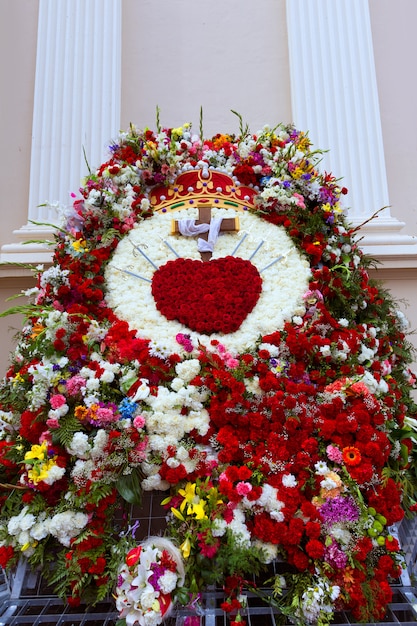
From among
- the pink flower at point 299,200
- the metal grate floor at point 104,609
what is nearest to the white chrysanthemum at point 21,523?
the metal grate floor at point 104,609

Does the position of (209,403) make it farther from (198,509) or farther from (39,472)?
(39,472)

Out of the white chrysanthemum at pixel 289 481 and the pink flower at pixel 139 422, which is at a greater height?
the pink flower at pixel 139 422

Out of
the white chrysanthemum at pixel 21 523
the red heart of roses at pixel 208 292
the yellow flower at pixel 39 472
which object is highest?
the red heart of roses at pixel 208 292

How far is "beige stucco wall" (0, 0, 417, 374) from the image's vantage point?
3.64 meters

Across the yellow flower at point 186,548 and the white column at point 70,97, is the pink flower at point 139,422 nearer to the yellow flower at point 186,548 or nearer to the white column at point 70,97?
the yellow flower at point 186,548

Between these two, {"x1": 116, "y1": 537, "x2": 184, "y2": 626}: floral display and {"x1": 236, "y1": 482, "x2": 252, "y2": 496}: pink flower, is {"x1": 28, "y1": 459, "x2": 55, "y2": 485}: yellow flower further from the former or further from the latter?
{"x1": 236, "y1": 482, "x2": 252, "y2": 496}: pink flower

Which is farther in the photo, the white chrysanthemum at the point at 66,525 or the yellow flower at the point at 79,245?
the yellow flower at the point at 79,245

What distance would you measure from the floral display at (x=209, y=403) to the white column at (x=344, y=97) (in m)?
1.03

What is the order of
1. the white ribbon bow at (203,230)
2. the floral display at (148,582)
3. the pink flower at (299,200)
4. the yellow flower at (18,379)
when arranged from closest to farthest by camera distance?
the floral display at (148,582)
the yellow flower at (18,379)
the white ribbon bow at (203,230)
the pink flower at (299,200)

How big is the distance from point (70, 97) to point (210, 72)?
1030 millimetres

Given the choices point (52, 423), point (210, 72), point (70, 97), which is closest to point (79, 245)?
point (52, 423)

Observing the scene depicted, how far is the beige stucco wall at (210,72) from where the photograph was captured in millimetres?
3637

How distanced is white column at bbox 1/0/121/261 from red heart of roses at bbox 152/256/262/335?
1437 millimetres

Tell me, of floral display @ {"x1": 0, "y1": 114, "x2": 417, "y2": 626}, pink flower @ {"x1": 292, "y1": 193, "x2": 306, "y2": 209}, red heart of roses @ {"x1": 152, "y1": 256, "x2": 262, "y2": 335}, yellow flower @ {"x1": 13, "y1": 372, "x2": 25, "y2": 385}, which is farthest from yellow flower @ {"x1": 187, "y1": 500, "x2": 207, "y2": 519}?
pink flower @ {"x1": 292, "y1": 193, "x2": 306, "y2": 209}
